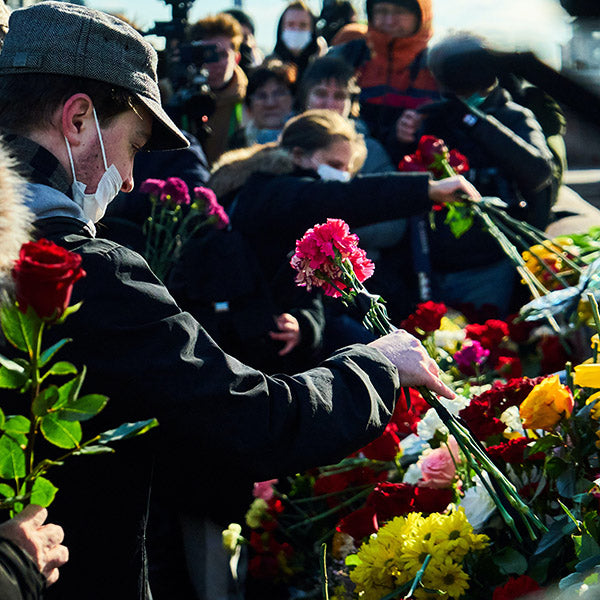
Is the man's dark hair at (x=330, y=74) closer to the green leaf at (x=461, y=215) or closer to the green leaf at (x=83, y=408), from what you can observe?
the green leaf at (x=461, y=215)

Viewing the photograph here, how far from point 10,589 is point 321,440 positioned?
48 centimetres

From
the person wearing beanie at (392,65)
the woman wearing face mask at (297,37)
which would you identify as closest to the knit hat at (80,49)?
the person wearing beanie at (392,65)

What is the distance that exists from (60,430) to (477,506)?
34.0 inches

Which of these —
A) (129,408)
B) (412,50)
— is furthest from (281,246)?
(129,408)

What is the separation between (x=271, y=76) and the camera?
4.95 m

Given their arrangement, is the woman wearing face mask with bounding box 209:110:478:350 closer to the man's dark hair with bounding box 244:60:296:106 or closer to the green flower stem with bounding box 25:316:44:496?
the man's dark hair with bounding box 244:60:296:106

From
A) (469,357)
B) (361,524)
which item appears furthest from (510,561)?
(469,357)

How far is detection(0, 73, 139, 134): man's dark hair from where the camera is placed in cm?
141

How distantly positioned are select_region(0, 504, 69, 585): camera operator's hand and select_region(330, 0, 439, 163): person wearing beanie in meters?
3.43

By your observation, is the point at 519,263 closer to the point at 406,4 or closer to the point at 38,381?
the point at 38,381

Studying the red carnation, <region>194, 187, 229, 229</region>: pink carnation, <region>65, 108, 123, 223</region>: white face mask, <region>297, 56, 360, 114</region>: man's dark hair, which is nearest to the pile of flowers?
<region>65, 108, 123, 223</region>: white face mask

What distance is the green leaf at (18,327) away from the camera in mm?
967

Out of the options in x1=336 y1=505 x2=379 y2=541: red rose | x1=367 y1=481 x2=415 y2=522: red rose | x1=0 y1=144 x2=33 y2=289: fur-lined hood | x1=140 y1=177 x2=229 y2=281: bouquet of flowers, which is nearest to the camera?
x1=0 y1=144 x2=33 y2=289: fur-lined hood

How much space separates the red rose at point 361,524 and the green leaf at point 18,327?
981 millimetres
